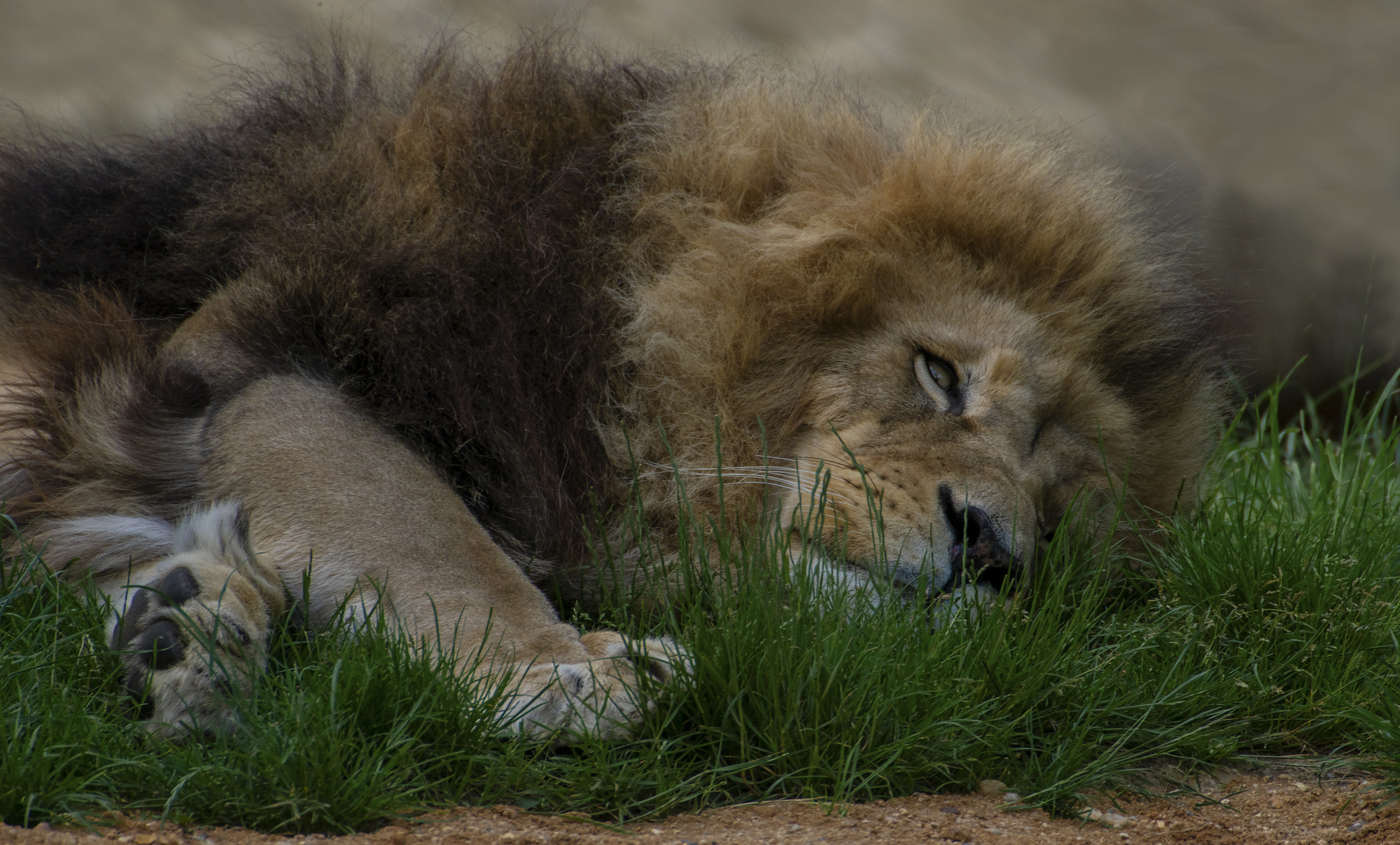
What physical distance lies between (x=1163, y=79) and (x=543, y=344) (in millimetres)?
4668

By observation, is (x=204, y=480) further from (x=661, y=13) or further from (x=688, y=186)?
(x=661, y=13)

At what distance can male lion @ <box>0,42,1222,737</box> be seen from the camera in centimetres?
301

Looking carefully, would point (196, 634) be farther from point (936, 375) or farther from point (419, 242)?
point (936, 375)

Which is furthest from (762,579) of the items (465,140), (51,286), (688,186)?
(51,286)

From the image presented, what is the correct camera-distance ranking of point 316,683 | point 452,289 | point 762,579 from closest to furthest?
point 316,683, point 762,579, point 452,289

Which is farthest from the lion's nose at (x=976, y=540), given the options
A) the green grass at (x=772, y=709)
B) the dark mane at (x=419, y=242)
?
the dark mane at (x=419, y=242)

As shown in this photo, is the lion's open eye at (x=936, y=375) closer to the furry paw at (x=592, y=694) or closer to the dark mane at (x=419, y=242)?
the dark mane at (x=419, y=242)

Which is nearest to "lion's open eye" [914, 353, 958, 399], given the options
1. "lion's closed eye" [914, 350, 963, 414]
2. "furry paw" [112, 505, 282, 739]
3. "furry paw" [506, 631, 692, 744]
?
"lion's closed eye" [914, 350, 963, 414]

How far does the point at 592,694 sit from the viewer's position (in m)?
2.64

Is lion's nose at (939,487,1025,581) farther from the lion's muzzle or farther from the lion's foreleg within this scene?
the lion's foreleg

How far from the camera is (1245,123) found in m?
6.64

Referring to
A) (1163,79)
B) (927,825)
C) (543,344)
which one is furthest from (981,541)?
(1163,79)

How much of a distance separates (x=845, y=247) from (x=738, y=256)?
30cm

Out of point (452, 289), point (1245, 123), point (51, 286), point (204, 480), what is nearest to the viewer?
point (204, 480)
